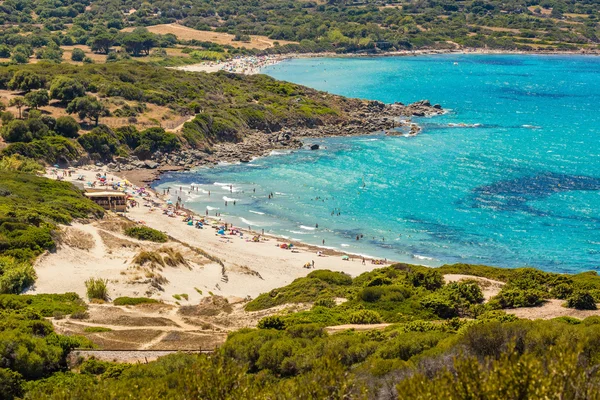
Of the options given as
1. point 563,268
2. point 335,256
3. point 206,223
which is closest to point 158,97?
point 206,223

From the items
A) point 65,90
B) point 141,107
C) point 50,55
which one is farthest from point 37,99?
point 50,55

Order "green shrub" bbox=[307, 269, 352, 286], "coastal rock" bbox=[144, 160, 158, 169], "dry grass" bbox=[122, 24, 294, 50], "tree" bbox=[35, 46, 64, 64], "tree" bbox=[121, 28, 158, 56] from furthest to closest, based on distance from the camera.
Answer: "dry grass" bbox=[122, 24, 294, 50]
"tree" bbox=[121, 28, 158, 56]
"tree" bbox=[35, 46, 64, 64]
"coastal rock" bbox=[144, 160, 158, 169]
"green shrub" bbox=[307, 269, 352, 286]

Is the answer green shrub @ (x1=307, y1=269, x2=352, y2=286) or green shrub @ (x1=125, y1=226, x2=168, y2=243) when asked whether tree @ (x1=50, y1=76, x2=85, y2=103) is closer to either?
green shrub @ (x1=125, y1=226, x2=168, y2=243)

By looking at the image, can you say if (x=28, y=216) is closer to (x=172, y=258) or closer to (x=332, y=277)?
(x=172, y=258)

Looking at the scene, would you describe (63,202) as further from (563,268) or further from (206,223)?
(563,268)

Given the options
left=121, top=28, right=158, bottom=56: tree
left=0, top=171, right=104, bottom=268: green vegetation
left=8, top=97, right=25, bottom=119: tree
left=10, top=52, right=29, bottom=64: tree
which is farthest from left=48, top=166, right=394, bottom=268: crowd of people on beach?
left=121, top=28, right=158, bottom=56: tree

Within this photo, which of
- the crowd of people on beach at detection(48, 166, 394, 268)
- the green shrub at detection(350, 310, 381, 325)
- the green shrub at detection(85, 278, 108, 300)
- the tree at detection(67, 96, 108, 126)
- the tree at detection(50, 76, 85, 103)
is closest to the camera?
the green shrub at detection(350, 310, 381, 325)
